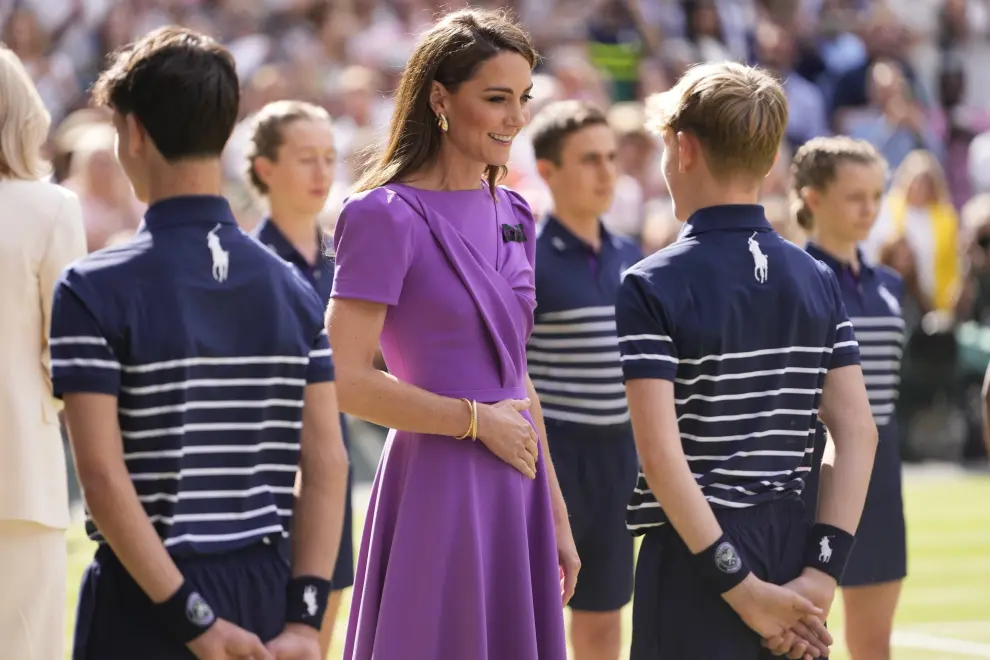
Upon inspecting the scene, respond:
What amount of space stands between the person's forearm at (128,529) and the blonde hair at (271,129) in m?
3.46

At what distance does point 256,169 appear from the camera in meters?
6.44

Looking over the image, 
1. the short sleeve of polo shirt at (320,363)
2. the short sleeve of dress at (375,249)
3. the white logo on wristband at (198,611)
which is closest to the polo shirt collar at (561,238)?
the short sleeve of dress at (375,249)

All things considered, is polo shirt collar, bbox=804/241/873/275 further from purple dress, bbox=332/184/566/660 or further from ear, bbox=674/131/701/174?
purple dress, bbox=332/184/566/660

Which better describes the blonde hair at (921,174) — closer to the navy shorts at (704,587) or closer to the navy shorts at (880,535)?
the navy shorts at (880,535)

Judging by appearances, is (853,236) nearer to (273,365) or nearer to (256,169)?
(256,169)

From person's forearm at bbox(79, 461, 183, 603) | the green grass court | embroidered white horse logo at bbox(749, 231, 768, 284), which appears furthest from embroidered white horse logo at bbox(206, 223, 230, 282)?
the green grass court

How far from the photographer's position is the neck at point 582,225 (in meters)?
6.45

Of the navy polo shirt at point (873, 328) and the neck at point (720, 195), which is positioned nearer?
the neck at point (720, 195)

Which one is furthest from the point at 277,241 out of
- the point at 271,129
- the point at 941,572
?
the point at 941,572

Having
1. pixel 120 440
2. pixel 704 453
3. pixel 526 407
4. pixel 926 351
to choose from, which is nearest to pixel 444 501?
pixel 526 407

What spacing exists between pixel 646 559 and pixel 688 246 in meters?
0.73

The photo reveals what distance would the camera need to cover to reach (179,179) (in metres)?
3.20

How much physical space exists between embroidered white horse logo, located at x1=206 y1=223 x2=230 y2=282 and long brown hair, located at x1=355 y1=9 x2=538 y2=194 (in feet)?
2.93

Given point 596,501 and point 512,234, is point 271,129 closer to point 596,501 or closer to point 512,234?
point 596,501
